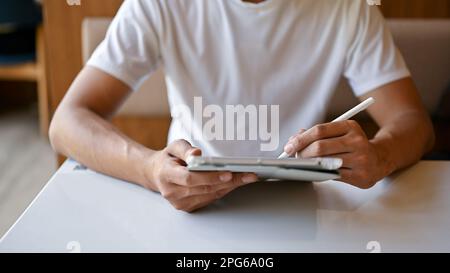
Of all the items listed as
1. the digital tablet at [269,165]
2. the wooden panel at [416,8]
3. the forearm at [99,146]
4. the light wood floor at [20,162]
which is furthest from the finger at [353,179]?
the light wood floor at [20,162]

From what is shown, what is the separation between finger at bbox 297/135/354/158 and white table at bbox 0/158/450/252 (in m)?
0.07

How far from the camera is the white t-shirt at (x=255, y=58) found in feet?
2.80

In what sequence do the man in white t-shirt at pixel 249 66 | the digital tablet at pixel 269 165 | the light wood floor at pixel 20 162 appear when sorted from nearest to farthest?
the digital tablet at pixel 269 165 → the man in white t-shirt at pixel 249 66 → the light wood floor at pixel 20 162

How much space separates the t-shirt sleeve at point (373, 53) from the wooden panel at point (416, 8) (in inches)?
14.8

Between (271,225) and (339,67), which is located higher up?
(339,67)

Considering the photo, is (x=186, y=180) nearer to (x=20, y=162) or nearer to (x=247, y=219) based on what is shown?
(x=247, y=219)

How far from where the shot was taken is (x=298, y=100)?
0.90 metres

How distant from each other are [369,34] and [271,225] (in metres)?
0.41

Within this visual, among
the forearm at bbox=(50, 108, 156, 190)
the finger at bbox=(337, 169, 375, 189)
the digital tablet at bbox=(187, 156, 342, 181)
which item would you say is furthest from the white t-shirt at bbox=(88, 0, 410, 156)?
the digital tablet at bbox=(187, 156, 342, 181)

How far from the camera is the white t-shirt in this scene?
0.85 meters

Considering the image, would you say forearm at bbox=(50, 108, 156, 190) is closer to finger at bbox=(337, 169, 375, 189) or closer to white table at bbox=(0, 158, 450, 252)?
white table at bbox=(0, 158, 450, 252)

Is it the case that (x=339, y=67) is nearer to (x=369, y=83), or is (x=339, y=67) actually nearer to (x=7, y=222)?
(x=369, y=83)

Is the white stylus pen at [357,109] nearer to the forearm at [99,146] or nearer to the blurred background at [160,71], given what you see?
the forearm at [99,146]
